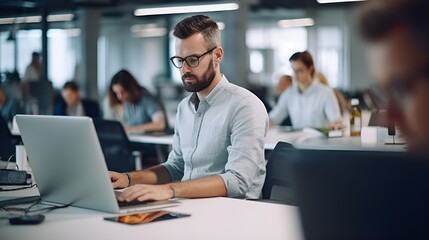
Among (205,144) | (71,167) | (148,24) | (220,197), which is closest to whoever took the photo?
(71,167)

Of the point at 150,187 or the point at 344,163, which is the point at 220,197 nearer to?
the point at 150,187

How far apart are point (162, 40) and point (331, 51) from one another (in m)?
5.66

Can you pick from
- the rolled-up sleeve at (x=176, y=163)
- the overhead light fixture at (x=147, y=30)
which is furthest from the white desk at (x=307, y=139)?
the overhead light fixture at (x=147, y=30)

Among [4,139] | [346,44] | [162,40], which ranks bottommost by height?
[4,139]

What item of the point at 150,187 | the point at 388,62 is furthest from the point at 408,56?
the point at 150,187

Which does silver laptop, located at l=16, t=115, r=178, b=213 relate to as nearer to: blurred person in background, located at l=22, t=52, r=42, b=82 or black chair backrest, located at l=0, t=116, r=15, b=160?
black chair backrest, located at l=0, t=116, r=15, b=160

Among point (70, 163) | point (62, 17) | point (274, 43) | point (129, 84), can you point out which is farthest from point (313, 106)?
point (274, 43)

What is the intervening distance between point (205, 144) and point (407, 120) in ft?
7.26

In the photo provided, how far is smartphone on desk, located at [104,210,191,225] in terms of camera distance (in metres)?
2.34

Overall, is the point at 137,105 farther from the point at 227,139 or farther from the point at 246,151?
the point at 246,151

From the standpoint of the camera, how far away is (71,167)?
2.51 meters

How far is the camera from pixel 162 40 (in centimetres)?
A: 2345

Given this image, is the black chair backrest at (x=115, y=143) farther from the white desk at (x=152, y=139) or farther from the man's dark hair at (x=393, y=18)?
the man's dark hair at (x=393, y=18)

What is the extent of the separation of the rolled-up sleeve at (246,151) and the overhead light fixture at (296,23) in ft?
57.5
